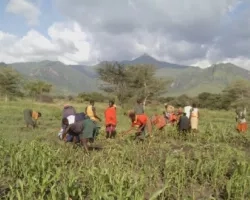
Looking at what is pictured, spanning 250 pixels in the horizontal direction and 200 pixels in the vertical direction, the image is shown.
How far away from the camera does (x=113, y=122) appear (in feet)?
44.5

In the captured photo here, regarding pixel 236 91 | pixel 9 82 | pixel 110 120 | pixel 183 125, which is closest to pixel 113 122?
pixel 110 120

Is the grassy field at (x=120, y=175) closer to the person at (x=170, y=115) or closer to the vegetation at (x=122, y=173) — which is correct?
the vegetation at (x=122, y=173)

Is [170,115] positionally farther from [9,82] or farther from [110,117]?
[9,82]

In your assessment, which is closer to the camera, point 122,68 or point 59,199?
point 59,199

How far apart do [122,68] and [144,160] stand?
50.7m

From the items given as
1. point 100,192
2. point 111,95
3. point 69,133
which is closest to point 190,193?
point 100,192

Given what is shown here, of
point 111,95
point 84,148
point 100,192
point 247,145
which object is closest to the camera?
point 100,192

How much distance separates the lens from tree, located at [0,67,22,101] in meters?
65.5

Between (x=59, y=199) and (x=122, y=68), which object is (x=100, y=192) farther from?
(x=122, y=68)

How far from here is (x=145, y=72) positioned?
59.4 m

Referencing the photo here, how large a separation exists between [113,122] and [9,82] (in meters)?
56.3

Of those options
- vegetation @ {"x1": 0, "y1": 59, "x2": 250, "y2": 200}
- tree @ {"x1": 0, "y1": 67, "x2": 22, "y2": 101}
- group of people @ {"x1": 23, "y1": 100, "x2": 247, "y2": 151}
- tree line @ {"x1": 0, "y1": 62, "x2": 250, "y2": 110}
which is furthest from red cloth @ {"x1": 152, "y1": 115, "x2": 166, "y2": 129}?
tree @ {"x1": 0, "y1": 67, "x2": 22, "y2": 101}

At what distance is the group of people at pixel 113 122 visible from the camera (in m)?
10.3

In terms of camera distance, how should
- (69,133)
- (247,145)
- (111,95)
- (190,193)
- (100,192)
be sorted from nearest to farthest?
1. (100,192)
2. (190,193)
3. (69,133)
4. (247,145)
5. (111,95)
